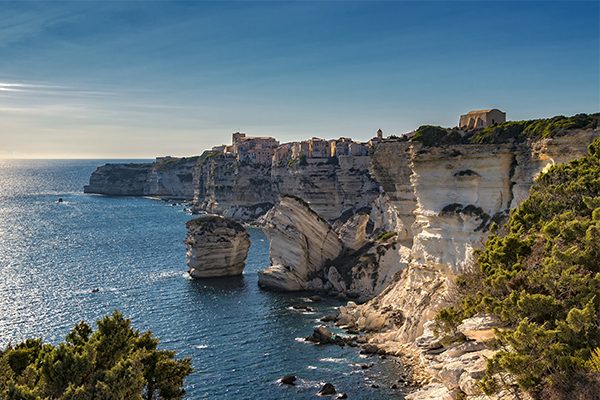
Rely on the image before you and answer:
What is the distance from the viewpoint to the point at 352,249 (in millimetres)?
75625

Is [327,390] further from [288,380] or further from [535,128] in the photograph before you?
[535,128]

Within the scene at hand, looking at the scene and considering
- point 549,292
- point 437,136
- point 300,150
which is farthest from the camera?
point 300,150

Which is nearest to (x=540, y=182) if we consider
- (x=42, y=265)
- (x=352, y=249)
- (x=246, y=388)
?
(x=246, y=388)

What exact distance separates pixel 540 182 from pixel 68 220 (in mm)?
131863

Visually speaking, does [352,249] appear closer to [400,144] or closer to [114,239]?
[400,144]

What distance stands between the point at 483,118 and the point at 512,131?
14590 millimetres

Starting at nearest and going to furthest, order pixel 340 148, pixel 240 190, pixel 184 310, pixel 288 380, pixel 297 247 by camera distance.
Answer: pixel 288 380
pixel 184 310
pixel 297 247
pixel 340 148
pixel 240 190

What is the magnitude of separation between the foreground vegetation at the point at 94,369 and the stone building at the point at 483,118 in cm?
4675

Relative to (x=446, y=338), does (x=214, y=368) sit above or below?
below

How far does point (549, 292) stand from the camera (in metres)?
24.9

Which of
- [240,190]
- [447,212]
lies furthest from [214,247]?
[240,190]

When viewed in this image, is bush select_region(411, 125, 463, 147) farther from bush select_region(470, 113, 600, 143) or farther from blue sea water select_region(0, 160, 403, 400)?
blue sea water select_region(0, 160, 403, 400)

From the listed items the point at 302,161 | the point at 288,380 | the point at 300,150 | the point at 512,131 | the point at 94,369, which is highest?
the point at 300,150

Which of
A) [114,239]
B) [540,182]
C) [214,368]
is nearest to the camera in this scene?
[540,182]
